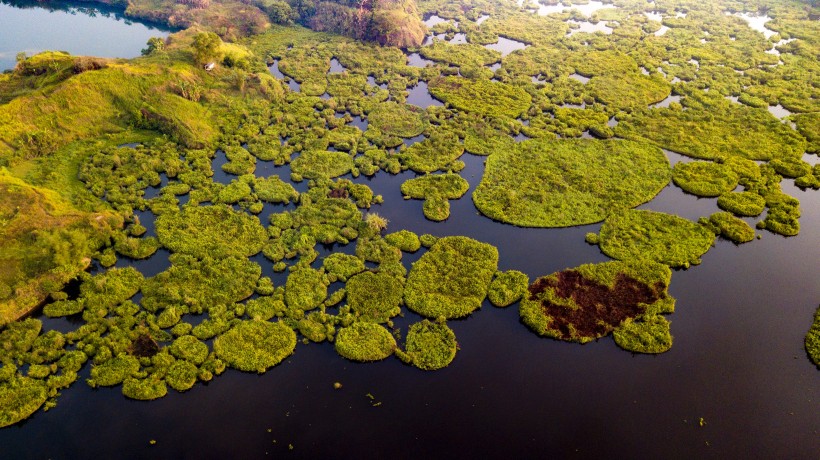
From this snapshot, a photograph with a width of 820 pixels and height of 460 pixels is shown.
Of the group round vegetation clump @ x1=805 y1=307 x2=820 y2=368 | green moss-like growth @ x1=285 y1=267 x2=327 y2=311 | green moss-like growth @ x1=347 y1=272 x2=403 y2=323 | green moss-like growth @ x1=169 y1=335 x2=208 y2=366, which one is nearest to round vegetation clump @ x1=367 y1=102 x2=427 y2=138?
green moss-like growth @ x1=347 y1=272 x2=403 y2=323

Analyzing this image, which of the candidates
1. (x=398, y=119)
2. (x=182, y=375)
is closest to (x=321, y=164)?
(x=398, y=119)

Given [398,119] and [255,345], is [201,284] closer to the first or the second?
[255,345]

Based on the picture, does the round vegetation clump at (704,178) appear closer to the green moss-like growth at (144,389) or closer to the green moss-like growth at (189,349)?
the green moss-like growth at (189,349)

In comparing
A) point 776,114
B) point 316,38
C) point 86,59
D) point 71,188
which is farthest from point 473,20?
point 71,188

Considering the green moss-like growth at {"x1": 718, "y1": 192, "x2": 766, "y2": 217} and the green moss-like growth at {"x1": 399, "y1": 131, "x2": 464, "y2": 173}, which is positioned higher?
the green moss-like growth at {"x1": 399, "y1": 131, "x2": 464, "y2": 173}

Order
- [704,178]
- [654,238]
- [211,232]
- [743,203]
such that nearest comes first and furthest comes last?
1. [211,232]
2. [654,238]
3. [743,203]
4. [704,178]

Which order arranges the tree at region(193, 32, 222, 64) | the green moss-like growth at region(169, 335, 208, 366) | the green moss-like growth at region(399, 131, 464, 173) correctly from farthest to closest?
the tree at region(193, 32, 222, 64) → the green moss-like growth at region(399, 131, 464, 173) → the green moss-like growth at region(169, 335, 208, 366)

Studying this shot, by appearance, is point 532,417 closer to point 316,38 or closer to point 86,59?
point 86,59

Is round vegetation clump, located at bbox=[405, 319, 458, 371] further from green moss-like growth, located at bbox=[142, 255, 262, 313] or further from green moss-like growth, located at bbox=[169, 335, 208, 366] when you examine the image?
green moss-like growth, located at bbox=[169, 335, 208, 366]
